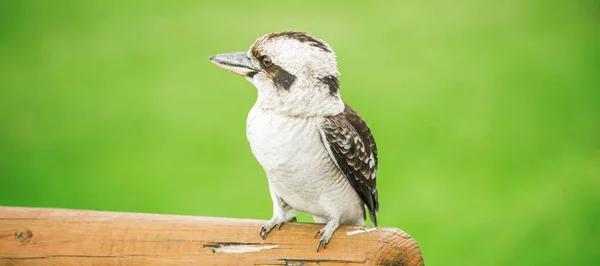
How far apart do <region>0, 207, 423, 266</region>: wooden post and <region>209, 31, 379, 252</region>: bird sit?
4 centimetres

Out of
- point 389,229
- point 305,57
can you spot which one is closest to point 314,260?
point 389,229

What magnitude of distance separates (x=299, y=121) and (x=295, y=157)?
0.30 ft

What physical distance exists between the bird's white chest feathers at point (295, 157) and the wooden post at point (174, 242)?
0.34ft

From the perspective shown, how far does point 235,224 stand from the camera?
1.87 meters

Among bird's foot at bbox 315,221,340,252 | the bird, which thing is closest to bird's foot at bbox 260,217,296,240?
the bird

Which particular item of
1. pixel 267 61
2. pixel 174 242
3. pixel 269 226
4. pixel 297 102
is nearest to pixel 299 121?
pixel 297 102

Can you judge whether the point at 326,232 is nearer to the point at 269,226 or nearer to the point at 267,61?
the point at 269,226

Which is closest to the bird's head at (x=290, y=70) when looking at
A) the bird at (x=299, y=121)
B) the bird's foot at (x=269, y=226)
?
the bird at (x=299, y=121)

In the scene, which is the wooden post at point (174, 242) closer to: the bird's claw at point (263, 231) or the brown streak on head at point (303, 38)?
the bird's claw at point (263, 231)

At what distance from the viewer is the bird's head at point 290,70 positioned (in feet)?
6.01

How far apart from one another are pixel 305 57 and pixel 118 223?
0.62 metres

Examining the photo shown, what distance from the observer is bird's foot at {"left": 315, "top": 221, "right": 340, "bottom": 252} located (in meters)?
1.81

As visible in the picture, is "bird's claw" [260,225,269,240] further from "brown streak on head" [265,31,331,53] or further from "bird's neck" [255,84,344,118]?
"brown streak on head" [265,31,331,53]

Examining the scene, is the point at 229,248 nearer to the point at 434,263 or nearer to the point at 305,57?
the point at 305,57
